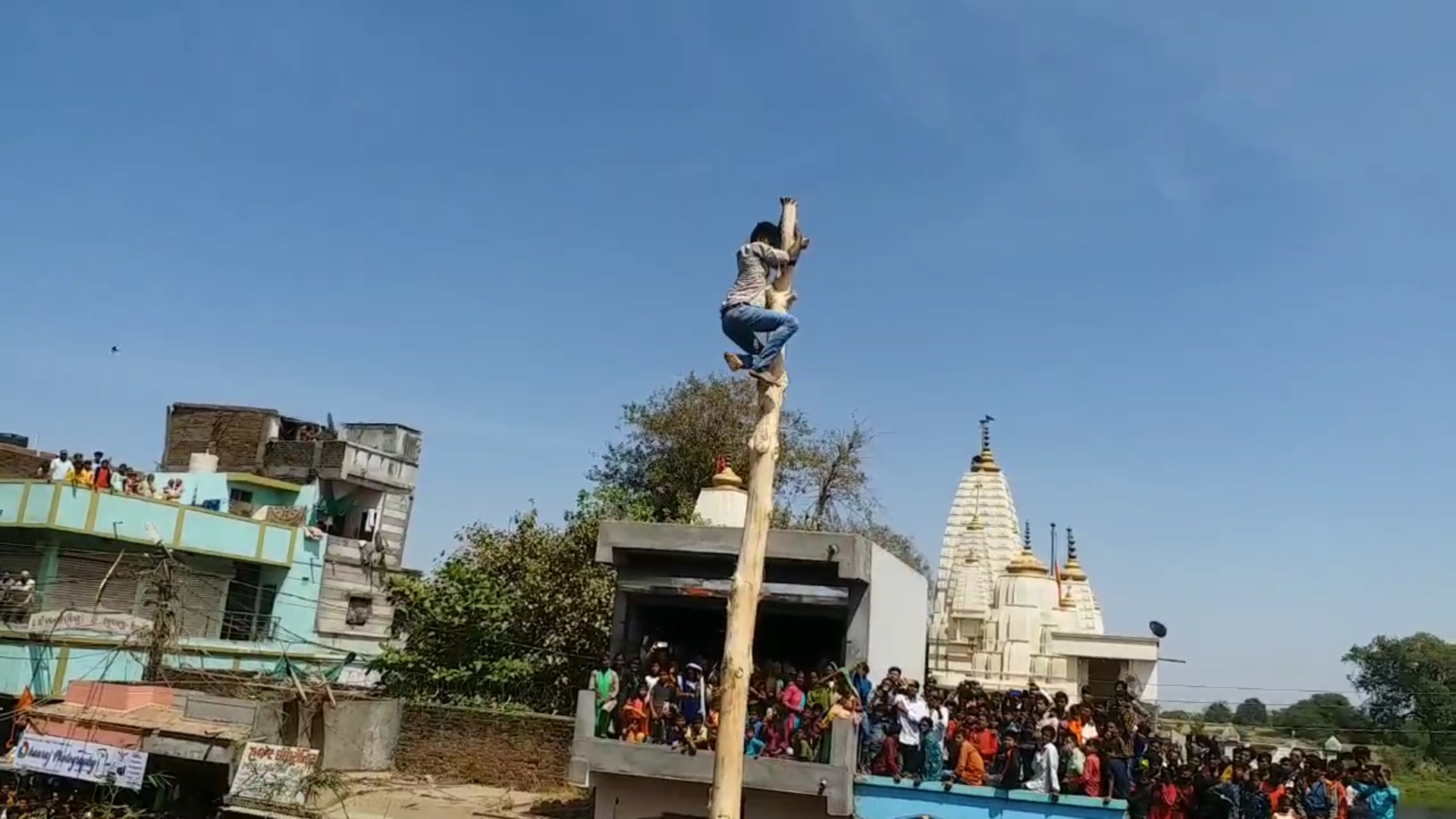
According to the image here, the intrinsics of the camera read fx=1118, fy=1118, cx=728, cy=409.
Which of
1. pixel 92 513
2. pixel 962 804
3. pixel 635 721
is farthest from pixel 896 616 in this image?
pixel 92 513

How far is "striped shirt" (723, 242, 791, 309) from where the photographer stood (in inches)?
260

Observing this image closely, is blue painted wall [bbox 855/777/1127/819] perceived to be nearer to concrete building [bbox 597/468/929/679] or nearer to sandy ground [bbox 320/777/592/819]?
concrete building [bbox 597/468/929/679]

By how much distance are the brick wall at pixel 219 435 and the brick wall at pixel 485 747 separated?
14423mm

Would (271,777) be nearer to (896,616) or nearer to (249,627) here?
(896,616)

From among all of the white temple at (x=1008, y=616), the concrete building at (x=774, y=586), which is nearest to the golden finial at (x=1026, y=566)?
the white temple at (x=1008, y=616)

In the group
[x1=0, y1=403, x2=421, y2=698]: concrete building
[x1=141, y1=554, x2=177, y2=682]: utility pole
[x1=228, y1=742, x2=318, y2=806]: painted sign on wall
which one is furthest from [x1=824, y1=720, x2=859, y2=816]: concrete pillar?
[x1=141, y1=554, x2=177, y2=682]: utility pole

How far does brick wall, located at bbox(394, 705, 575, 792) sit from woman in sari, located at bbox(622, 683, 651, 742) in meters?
4.29

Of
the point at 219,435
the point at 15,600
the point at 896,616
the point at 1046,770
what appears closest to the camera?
the point at 1046,770

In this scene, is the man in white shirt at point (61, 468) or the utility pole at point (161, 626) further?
the man in white shirt at point (61, 468)

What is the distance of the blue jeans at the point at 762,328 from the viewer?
21.4 ft

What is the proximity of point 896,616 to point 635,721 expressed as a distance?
13.2 ft

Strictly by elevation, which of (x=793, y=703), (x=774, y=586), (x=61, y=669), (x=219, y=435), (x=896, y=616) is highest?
(x=219, y=435)

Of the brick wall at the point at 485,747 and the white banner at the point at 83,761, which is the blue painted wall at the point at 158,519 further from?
the brick wall at the point at 485,747

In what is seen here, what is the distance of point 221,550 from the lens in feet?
81.1
